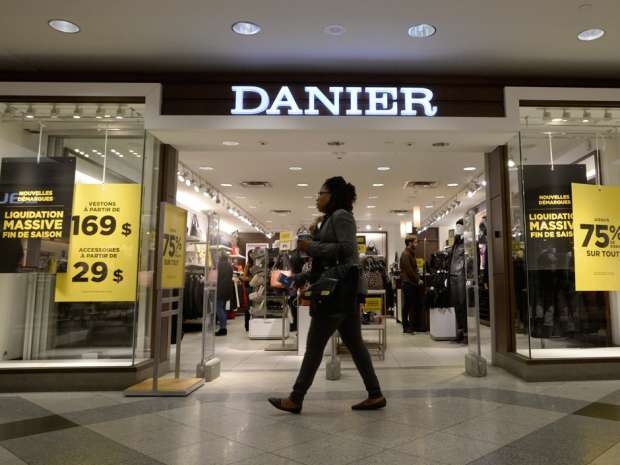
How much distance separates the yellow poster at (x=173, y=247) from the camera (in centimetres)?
406

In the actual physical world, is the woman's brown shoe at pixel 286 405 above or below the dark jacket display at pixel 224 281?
below

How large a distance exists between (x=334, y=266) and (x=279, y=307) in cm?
498

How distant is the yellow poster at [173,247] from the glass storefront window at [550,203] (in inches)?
140

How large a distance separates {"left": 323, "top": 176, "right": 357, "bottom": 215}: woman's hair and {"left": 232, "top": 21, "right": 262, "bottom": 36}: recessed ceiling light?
1.64m

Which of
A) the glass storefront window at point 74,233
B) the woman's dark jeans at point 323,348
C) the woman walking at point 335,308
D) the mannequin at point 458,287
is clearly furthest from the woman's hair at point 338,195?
the mannequin at point 458,287

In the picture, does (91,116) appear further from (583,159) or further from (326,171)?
(583,159)

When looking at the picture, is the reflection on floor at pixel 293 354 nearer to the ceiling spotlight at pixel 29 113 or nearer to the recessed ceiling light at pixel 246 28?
the ceiling spotlight at pixel 29 113

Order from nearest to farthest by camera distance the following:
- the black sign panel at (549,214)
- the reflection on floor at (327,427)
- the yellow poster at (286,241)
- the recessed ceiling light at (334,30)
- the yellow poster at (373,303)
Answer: the reflection on floor at (327,427), the recessed ceiling light at (334,30), the black sign panel at (549,214), the yellow poster at (373,303), the yellow poster at (286,241)

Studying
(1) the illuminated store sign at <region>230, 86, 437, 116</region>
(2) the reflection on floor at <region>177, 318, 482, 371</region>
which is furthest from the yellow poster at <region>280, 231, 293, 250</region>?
(1) the illuminated store sign at <region>230, 86, 437, 116</region>

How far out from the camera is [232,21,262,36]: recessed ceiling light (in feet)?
13.1

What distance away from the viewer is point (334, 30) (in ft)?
13.4

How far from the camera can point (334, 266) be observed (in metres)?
3.28

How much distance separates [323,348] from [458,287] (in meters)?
4.76

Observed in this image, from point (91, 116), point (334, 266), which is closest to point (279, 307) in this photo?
point (91, 116)
